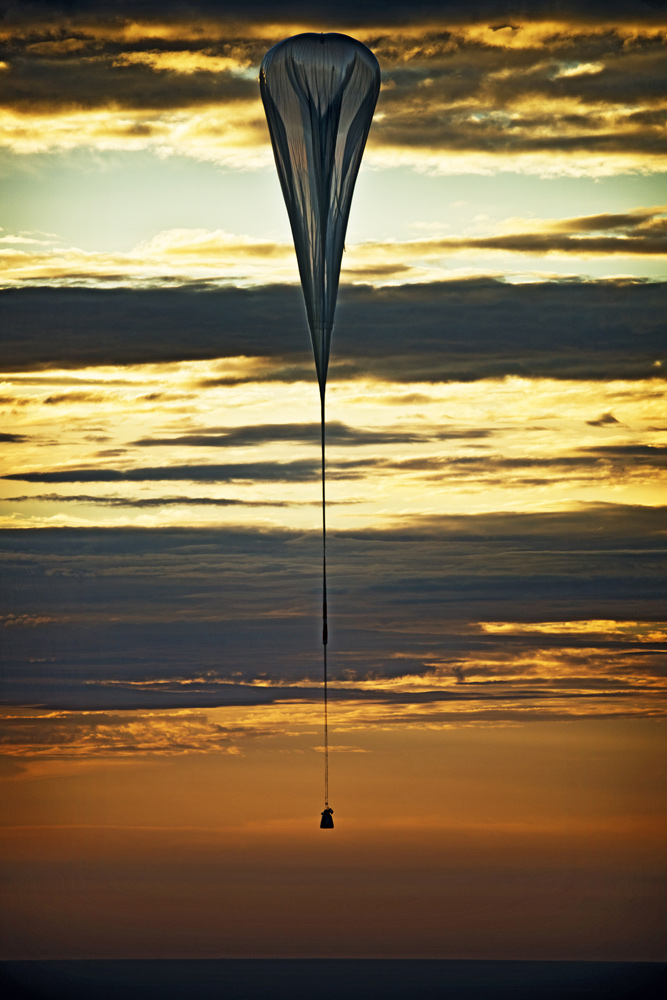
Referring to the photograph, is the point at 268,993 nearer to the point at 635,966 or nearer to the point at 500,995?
the point at 500,995

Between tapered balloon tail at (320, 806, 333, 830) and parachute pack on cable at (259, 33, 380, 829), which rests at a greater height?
parachute pack on cable at (259, 33, 380, 829)

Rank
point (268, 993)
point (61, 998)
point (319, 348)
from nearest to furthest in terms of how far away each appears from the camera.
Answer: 1. point (319, 348)
2. point (61, 998)
3. point (268, 993)

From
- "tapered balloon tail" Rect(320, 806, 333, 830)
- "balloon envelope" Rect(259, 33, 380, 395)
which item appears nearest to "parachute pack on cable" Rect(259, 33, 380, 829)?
"balloon envelope" Rect(259, 33, 380, 395)

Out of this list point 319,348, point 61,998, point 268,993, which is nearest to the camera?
point 319,348

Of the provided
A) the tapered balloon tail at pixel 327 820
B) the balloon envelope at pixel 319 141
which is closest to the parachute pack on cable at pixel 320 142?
the balloon envelope at pixel 319 141

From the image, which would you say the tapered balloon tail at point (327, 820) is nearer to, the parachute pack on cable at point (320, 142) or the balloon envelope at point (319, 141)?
the parachute pack on cable at point (320, 142)

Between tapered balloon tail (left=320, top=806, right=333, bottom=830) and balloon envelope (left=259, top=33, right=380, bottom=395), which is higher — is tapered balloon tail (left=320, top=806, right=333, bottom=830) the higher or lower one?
the lower one

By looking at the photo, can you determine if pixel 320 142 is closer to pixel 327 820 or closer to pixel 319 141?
pixel 319 141

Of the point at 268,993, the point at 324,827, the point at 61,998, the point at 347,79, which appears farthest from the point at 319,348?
the point at 268,993

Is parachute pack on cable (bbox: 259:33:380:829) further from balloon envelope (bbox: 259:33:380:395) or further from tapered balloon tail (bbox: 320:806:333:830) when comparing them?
tapered balloon tail (bbox: 320:806:333:830)
